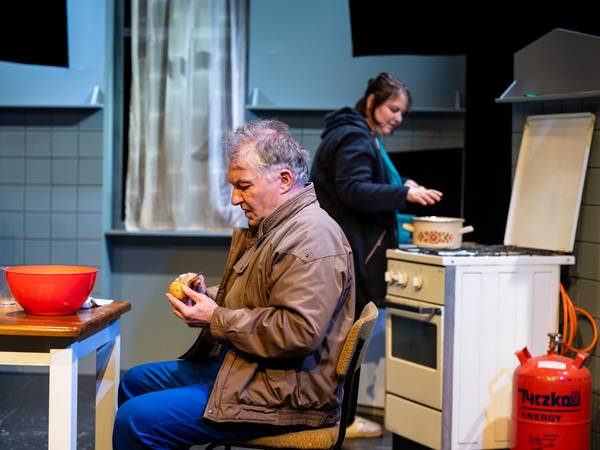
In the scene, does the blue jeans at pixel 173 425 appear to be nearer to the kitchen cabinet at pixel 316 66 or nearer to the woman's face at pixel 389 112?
the woman's face at pixel 389 112

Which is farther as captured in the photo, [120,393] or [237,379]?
[120,393]

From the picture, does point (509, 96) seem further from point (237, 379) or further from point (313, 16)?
point (237, 379)

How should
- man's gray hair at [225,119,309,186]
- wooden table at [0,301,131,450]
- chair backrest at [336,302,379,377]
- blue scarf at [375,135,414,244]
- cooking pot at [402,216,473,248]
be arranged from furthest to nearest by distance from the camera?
blue scarf at [375,135,414,244], cooking pot at [402,216,473,248], man's gray hair at [225,119,309,186], chair backrest at [336,302,379,377], wooden table at [0,301,131,450]

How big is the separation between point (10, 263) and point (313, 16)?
2.37 meters

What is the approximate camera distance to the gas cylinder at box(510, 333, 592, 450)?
135 inches

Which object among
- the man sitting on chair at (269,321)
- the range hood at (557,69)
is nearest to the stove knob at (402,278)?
the range hood at (557,69)

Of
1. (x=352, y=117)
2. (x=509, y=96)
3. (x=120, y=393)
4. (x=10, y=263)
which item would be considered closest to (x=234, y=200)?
(x=120, y=393)

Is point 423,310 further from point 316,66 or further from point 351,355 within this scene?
point 316,66

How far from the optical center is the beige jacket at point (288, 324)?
92.8 inches

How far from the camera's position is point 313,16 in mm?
5336

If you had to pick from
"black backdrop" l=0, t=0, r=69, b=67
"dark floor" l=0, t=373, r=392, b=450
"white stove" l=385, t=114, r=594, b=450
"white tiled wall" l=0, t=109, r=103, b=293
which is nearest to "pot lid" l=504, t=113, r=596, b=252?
"white stove" l=385, t=114, r=594, b=450

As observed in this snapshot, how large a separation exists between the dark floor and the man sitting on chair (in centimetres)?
172

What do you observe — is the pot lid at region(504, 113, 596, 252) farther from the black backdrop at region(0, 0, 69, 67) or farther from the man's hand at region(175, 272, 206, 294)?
the black backdrop at region(0, 0, 69, 67)

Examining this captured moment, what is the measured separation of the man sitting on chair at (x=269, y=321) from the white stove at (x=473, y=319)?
46.4 inches
